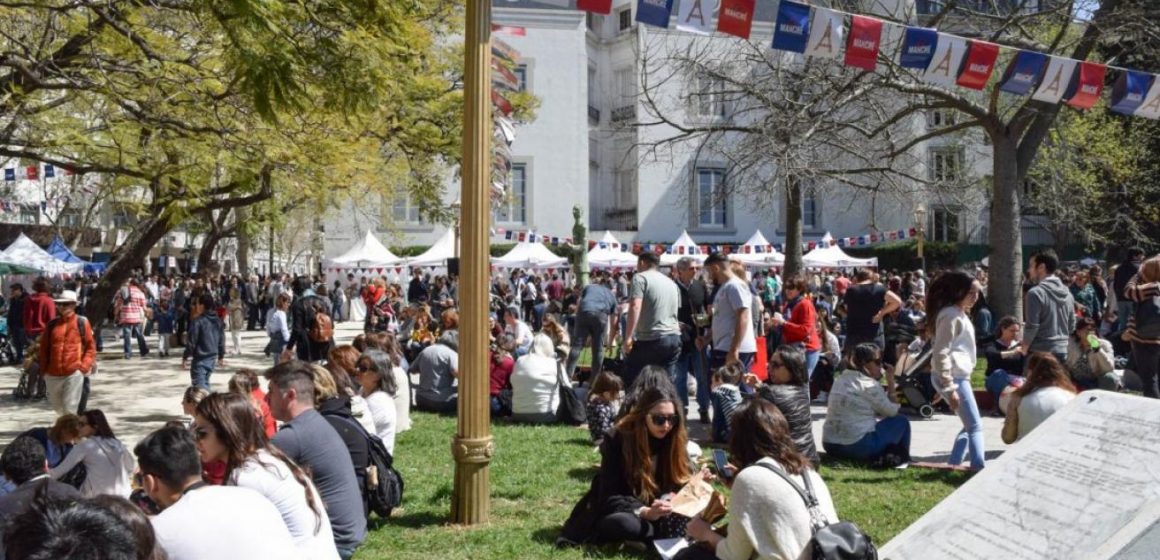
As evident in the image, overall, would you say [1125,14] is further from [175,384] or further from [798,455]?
Result: [175,384]

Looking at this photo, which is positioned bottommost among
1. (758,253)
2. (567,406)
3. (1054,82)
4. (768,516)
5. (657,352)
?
(567,406)

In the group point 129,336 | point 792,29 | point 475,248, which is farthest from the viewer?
point 129,336

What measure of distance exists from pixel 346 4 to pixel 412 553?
448cm

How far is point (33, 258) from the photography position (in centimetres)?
2584

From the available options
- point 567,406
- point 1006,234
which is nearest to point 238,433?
point 567,406

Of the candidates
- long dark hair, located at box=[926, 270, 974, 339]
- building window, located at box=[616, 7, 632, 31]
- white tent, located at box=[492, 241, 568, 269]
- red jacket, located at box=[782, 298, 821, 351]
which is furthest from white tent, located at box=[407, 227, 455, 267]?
long dark hair, located at box=[926, 270, 974, 339]

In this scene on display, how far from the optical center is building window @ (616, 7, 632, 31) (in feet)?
136

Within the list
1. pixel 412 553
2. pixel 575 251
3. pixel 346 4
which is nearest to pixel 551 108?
pixel 575 251

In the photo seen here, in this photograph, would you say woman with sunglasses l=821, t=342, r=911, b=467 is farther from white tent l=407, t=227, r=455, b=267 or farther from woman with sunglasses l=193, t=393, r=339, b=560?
white tent l=407, t=227, r=455, b=267

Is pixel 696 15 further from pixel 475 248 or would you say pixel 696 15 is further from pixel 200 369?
pixel 200 369

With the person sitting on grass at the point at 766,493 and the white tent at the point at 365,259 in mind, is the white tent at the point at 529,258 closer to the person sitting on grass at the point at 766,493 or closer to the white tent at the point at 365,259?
the white tent at the point at 365,259

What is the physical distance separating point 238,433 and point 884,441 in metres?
5.73

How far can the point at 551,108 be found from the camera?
3862 centimetres

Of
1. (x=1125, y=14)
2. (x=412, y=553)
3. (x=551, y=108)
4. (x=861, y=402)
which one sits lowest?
(x=412, y=553)
